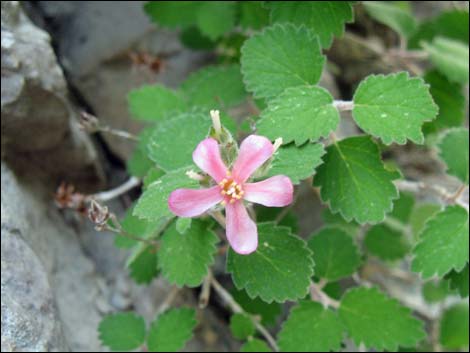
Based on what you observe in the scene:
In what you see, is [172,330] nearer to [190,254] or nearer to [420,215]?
[190,254]

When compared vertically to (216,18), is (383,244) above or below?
below

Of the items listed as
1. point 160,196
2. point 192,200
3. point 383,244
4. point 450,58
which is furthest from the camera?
point 383,244

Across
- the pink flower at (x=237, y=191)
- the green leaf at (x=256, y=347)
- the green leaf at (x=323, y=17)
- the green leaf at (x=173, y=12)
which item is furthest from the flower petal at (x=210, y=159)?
the green leaf at (x=173, y=12)

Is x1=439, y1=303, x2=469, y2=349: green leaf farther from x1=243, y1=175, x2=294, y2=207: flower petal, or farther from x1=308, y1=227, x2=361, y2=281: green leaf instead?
x1=243, y1=175, x2=294, y2=207: flower petal

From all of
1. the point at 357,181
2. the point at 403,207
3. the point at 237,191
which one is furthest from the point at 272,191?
the point at 403,207

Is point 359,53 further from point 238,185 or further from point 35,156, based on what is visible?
point 238,185

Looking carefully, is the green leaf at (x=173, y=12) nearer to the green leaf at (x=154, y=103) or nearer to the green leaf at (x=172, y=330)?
the green leaf at (x=154, y=103)
